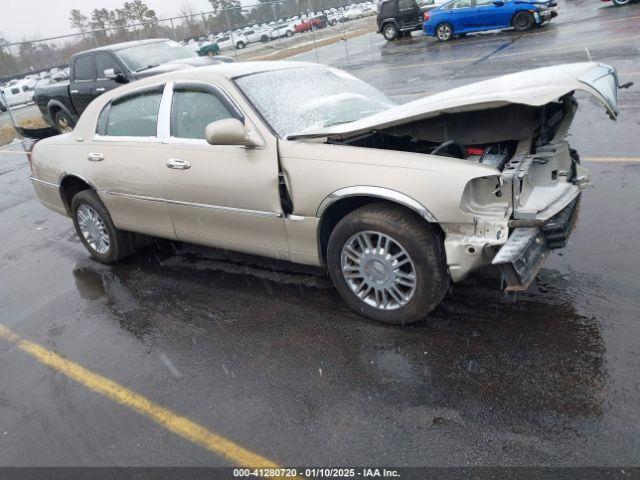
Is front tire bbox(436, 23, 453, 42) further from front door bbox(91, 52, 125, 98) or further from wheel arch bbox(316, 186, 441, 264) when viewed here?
wheel arch bbox(316, 186, 441, 264)

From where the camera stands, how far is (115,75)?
1084 centimetres

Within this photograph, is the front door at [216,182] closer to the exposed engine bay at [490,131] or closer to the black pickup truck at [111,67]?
the exposed engine bay at [490,131]

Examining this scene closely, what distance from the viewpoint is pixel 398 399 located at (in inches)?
123

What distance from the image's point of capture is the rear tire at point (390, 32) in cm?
2367

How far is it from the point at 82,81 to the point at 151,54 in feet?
5.63

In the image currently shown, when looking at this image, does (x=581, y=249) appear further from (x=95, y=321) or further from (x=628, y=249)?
(x=95, y=321)

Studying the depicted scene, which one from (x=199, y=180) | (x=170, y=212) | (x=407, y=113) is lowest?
(x=170, y=212)

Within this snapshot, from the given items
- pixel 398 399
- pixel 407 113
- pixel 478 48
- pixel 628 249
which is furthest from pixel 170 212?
pixel 478 48

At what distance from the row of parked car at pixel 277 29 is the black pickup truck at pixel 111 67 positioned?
17.6 meters

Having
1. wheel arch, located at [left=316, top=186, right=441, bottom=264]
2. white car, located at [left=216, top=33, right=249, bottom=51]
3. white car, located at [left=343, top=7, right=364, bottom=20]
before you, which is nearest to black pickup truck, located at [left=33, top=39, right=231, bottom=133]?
wheel arch, located at [left=316, top=186, right=441, bottom=264]

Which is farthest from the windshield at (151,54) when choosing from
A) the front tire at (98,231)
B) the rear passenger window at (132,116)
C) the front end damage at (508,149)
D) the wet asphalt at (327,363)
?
the front end damage at (508,149)

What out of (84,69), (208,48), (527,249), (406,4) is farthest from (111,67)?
(208,48)

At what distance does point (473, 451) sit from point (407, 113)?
2.04m

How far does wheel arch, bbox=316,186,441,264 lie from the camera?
133 inches
